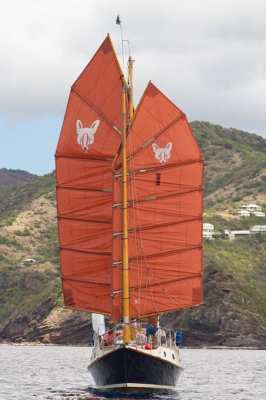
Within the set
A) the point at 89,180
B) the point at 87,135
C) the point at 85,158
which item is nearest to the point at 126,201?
the point at 89,180

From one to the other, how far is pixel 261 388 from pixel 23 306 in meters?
102

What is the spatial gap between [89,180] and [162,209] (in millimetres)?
4213

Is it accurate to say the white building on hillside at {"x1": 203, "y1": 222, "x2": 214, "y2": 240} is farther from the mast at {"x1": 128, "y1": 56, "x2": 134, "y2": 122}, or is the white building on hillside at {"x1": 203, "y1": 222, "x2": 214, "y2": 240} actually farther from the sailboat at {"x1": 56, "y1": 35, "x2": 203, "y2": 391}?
the mast at {"x1": 128, "y1": 56, "x2": 134, "y2": 122}

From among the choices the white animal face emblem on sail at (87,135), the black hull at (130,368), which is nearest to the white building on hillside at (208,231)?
the white animal face emblem on sail at (87,135)

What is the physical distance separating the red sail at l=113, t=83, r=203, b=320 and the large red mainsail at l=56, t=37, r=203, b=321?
0.05 meters

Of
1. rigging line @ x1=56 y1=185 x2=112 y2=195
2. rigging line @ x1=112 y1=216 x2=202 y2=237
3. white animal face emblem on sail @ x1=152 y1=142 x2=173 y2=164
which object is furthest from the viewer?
white animal face emblem on sail @ x1=152 y1=142 x2=173 y2=164

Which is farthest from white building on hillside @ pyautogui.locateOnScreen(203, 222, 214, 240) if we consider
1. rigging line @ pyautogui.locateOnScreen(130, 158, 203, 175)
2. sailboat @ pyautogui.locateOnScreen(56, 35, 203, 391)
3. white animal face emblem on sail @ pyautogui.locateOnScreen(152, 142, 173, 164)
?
Answer: white animal face emblem on sail @ pyautogui.locateOnScreen(152, 142, 173, 164)

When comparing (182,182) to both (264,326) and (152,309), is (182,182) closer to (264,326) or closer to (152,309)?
(152,309)

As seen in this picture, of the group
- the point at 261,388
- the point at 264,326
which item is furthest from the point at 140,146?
the point at 264,326

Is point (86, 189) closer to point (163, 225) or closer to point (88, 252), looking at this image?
point (88, 252)

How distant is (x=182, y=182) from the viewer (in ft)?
220

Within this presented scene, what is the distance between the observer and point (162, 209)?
66188 millimetres

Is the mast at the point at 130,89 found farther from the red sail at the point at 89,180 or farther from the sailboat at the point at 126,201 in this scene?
the red sail at the point at 89,180

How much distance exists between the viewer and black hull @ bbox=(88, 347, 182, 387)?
2260 inches
